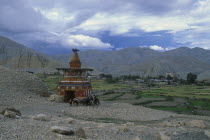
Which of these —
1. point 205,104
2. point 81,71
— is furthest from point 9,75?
point 205,104

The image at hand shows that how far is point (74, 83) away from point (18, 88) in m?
9.06

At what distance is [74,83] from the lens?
3794 cm

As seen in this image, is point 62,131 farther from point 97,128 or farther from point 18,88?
point 18,88

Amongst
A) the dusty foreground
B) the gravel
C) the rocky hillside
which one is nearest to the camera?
the dusty foreground

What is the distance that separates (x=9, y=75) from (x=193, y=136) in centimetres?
3303

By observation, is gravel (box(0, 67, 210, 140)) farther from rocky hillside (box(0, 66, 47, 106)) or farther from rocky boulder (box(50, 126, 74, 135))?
rocky boulder (box(50, 126, 74, 135))

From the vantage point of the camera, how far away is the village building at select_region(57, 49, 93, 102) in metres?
37.7

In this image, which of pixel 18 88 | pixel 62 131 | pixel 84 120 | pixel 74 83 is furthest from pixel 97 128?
pixel 18 88

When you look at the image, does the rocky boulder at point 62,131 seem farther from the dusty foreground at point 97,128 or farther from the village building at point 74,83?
the village building at point 74,83

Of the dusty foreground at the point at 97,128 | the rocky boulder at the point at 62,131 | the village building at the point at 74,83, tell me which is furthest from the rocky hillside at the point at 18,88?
the rocky boulder at the point at 62,131

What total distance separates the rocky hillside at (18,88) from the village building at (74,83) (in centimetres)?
446

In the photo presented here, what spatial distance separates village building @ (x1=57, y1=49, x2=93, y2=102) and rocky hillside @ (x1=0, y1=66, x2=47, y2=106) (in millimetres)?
4461

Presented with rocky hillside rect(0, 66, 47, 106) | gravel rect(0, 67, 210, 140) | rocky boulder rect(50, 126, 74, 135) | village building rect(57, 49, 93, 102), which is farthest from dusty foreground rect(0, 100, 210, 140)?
rocky hillside rect(0, 66, 47, 106)

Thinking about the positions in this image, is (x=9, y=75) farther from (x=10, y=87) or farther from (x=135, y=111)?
(x=135, y=111)
